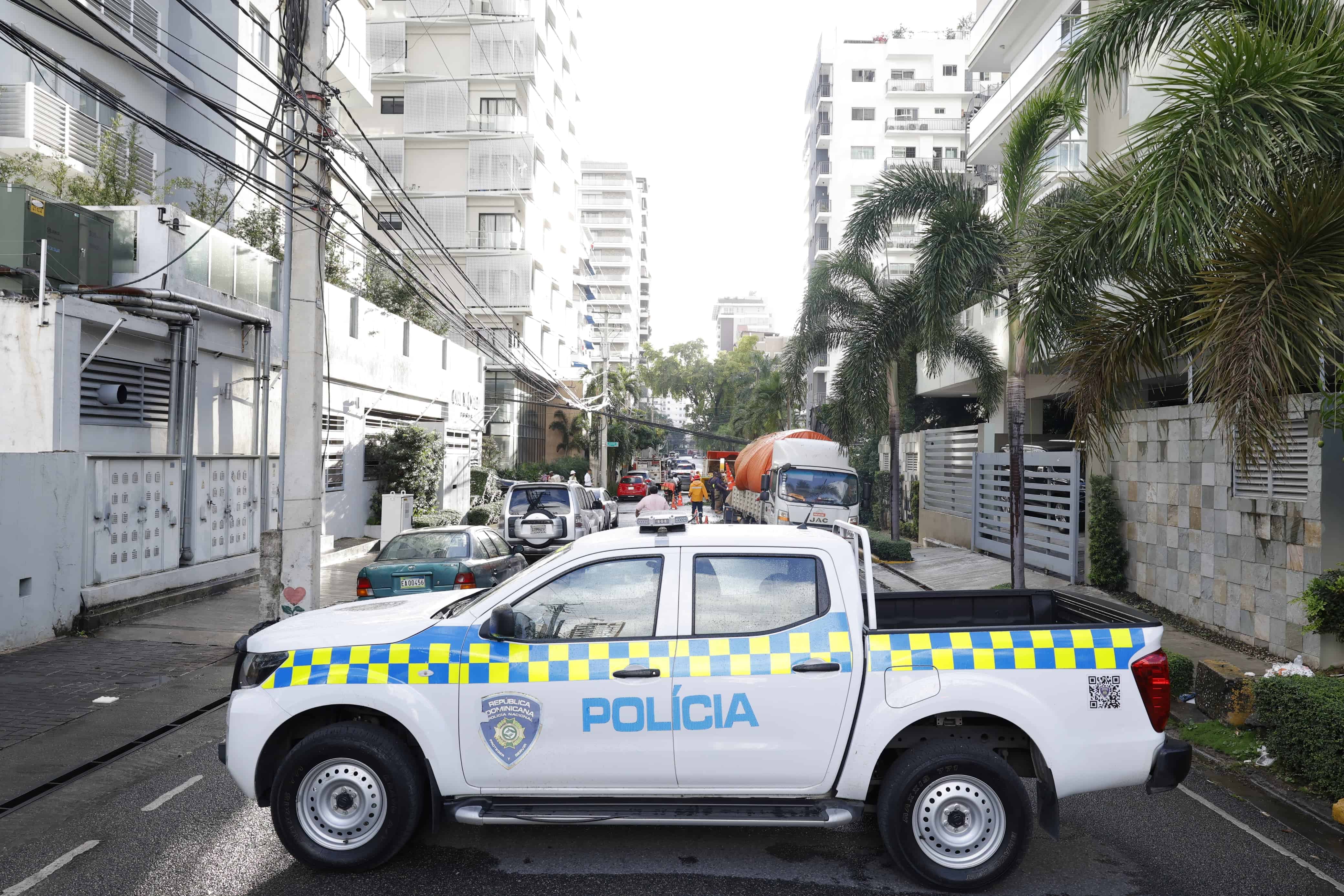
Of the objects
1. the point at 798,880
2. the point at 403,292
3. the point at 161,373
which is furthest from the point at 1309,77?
the point at 403,292

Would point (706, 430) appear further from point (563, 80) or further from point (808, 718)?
point (808, 718)

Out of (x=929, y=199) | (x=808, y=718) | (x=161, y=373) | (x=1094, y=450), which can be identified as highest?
(x=929, y=199)

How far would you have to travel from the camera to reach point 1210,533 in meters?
11.7

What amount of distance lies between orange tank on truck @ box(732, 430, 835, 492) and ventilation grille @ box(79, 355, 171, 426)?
44.7ft

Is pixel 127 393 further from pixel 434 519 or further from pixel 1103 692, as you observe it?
pixel 1103 692

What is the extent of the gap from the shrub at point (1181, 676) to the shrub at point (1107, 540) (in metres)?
5.59

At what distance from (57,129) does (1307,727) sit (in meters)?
22.6

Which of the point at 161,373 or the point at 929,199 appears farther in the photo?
the point at 929,199

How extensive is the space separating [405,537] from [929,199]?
1139 cm

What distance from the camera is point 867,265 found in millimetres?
25797

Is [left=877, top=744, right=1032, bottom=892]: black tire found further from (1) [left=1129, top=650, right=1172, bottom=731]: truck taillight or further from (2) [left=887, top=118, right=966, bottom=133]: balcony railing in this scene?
(2) [left=887, top=118, right=966, bottom=133]: balcony railing

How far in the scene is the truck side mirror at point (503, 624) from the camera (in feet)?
15.9

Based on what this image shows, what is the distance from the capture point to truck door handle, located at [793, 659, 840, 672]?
4.85 meters

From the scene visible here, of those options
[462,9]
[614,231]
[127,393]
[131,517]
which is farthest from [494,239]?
[614,231]
